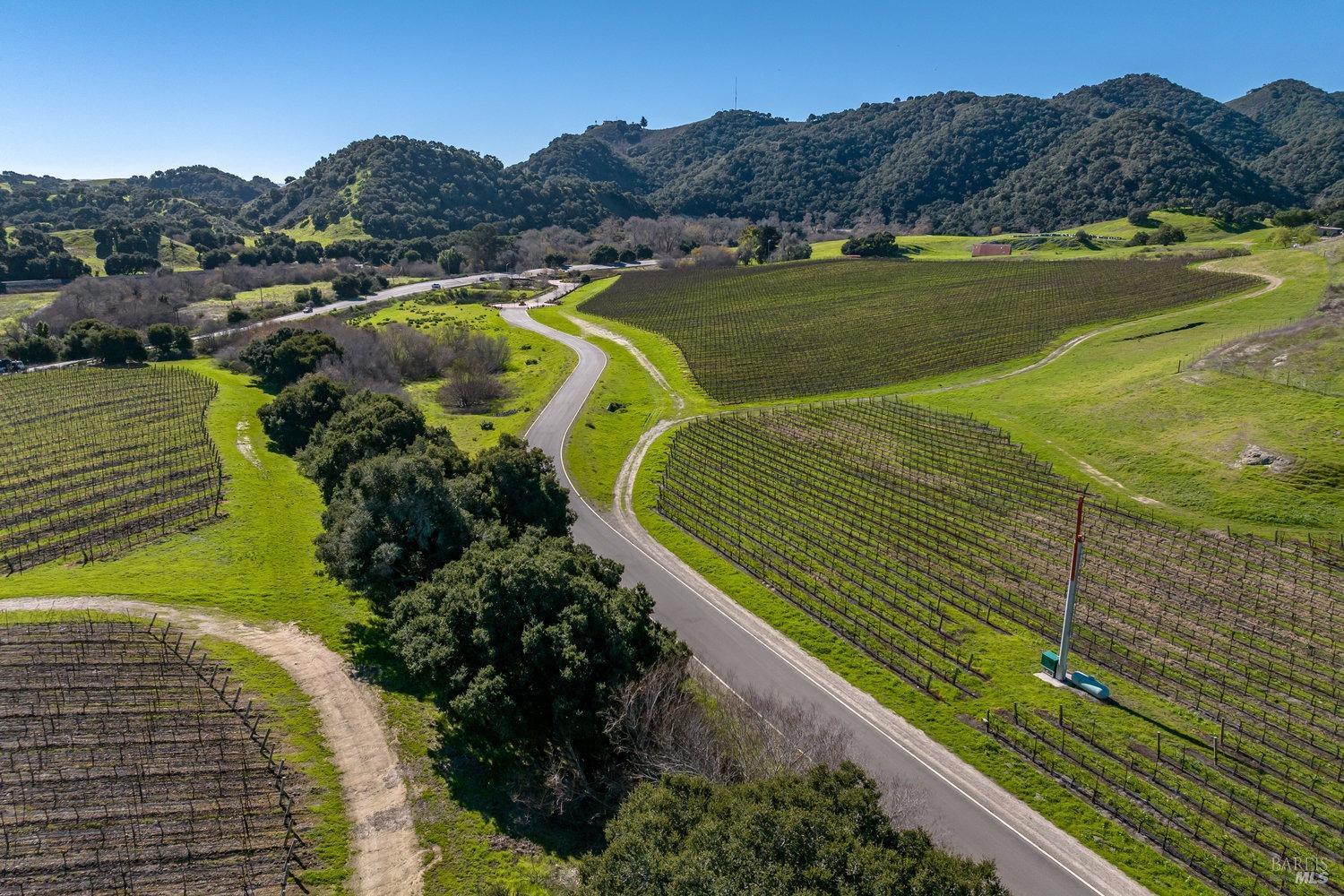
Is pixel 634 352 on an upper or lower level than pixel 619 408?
upper

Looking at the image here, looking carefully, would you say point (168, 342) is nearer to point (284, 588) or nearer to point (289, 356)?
point (289, 356)

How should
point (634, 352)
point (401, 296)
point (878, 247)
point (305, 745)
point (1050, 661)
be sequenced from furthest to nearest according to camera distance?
point (878, 247)
point (401, 296)
point (634, 352)
point (1050, 661)
point (305, 745)

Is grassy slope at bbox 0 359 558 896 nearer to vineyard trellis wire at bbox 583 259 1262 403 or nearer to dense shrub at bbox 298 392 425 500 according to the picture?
dense shrub at bbox 298 392 425 500

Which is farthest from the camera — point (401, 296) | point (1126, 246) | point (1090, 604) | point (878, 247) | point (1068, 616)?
point (878, 247)

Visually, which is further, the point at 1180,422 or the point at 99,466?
the point at 1180,422

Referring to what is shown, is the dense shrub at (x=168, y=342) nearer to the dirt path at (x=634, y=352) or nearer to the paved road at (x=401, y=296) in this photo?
the paved road at (x=401, y=296)

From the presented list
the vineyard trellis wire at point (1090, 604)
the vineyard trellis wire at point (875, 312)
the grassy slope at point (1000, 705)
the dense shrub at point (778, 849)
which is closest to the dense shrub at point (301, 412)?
the vineyard trellis wire at point (1090, 604)

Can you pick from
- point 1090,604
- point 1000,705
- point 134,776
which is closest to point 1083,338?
point 1090,604
